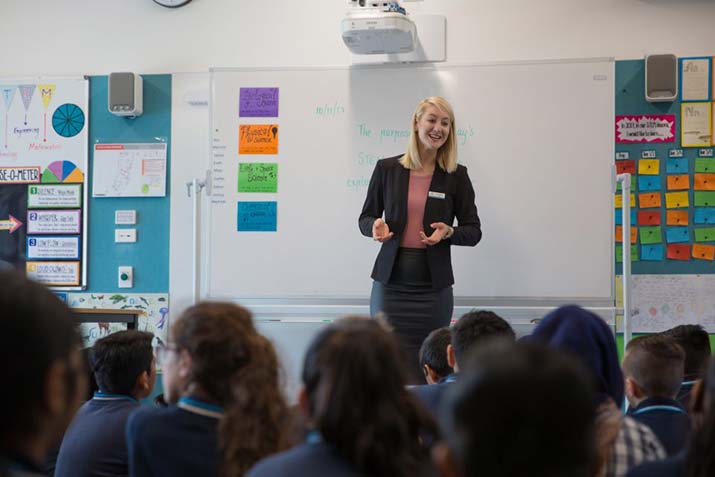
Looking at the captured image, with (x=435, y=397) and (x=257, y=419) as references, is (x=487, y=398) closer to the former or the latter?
(x=257, y=419)

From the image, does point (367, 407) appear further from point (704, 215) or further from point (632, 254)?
point (704, 215)

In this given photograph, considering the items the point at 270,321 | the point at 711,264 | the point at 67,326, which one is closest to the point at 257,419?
the point at 67,326

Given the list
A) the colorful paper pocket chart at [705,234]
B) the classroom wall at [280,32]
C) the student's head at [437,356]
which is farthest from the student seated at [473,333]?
the classroom wall at [280,32]

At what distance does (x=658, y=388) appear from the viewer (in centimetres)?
208

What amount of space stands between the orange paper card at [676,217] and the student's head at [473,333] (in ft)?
6.65

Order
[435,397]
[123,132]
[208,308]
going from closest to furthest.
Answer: [208,308] < [435,397] < [123,132]

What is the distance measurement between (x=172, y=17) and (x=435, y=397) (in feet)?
10.8

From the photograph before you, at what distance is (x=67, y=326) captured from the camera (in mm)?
956

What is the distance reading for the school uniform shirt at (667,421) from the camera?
1953 mm

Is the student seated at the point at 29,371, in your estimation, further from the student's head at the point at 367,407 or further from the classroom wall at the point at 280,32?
the classroom wall at the point at 280,32

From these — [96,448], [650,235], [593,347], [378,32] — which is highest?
[378,32]

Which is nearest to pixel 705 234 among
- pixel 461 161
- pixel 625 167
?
pixel 625 167

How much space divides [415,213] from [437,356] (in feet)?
3.33

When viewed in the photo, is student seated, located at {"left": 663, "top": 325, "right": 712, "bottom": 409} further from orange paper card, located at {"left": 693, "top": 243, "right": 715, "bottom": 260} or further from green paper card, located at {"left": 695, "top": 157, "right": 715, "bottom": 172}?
green paper card, located at {"left": 695, "top": 157, "right": 715, "bottom": 172}
